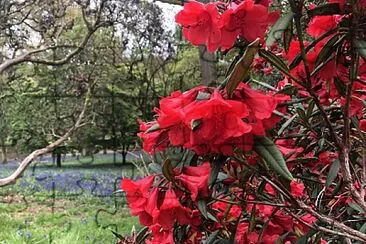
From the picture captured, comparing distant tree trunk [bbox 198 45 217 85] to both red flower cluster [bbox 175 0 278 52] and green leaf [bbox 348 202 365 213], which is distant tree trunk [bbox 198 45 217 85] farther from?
red flower cluster [bbox 175 0 278 52]

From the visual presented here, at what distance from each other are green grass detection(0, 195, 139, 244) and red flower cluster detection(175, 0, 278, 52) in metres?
2.40

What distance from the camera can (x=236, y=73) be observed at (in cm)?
43

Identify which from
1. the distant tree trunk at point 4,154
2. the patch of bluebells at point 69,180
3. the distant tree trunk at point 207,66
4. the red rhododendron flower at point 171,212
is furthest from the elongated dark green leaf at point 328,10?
the distant tree trunk at point 4,154

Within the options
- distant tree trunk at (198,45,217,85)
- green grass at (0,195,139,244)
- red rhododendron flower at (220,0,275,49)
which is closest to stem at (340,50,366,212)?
red rhododendron flower at (220,0,275,49)

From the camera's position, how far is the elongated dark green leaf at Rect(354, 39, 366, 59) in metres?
0.49

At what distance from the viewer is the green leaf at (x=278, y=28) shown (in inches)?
18.5

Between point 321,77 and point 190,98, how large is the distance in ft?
0.53

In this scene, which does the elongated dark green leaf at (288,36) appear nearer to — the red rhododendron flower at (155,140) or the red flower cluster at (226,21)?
the red flower cluster at (226,21)

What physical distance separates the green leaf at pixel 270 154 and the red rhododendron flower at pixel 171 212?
0.33 ft

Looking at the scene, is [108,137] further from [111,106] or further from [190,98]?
[190,98]

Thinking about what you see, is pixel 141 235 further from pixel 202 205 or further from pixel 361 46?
pixel 361 46

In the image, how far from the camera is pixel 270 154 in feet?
1.52

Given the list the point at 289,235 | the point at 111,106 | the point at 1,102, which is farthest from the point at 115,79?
the point at 289,235

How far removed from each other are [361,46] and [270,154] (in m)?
0.13
